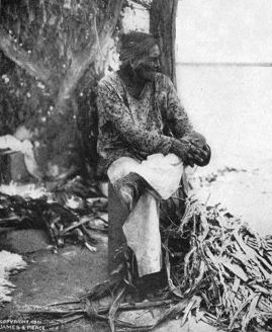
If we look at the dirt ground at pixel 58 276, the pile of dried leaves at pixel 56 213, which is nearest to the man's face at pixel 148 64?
the pile of dried leaves at pixel 56 213

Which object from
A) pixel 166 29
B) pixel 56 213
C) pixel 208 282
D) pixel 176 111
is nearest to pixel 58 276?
pixel 56 213

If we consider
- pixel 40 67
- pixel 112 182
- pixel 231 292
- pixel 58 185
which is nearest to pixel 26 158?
pixel 58 185

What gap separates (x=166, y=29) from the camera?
2986mm

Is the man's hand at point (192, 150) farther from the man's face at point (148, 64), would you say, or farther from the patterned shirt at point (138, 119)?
the man's face at point (148, 64)

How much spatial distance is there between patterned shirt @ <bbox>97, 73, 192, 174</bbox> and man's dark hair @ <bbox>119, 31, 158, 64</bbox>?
0.49ft

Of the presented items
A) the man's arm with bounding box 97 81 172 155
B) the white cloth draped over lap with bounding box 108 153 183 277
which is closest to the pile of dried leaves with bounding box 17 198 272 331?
the white cloth draped over lap with bounding box 108 153 183 277

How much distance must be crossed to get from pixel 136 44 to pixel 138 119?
1.36ft

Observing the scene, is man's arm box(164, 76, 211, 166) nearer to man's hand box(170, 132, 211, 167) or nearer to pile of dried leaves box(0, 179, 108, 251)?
man's hand box(170, 132, 211, 167)

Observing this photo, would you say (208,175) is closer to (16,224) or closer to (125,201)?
(125,201)

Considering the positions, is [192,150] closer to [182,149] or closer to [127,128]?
[182,149]

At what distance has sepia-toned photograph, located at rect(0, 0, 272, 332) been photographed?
9.13 feet

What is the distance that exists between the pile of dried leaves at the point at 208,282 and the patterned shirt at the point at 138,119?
0.49 metres

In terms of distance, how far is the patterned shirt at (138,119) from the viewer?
2.85 metres

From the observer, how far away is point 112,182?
2.86 metres
